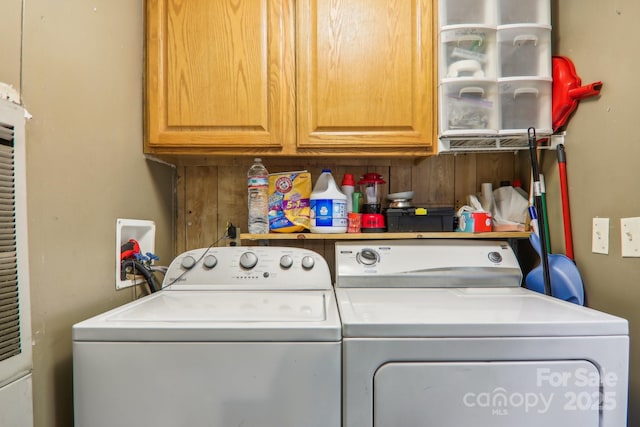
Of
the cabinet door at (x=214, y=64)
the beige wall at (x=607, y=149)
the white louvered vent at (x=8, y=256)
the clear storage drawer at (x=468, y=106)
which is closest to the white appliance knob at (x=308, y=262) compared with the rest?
the cabinet door at (x=214, y=64)

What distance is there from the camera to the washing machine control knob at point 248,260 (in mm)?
1393

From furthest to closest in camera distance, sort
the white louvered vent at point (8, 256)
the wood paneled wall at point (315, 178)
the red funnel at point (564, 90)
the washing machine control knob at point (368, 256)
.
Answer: the wood paneled wall at point (315, 178) < the washing machine control knob at point (368, 256) < the red funnel at point (564, 90) < the white louvered vent at point (8, 256)

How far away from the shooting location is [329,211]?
1.48 m

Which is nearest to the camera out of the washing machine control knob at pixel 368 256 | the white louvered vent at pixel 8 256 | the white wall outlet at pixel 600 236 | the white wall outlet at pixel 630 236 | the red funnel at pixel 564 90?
the white louvered vent at pixel 8 256

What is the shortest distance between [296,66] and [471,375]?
4.01ft

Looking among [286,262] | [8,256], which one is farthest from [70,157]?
[286,262]

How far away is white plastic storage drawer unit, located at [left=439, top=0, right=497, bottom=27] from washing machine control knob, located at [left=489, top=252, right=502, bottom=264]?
0.93m

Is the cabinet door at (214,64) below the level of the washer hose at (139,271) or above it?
above

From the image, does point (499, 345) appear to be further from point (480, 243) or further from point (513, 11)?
point (513, 11)

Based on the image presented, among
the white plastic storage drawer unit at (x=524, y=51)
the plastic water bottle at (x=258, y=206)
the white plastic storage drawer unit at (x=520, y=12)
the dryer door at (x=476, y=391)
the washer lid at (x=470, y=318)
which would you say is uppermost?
the white plastic storage drawer unit at (x=520, y=12)

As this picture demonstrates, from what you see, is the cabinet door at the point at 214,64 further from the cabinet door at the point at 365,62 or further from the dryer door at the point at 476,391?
the dryer door at the point at 476,391

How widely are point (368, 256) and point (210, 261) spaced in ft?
2.11

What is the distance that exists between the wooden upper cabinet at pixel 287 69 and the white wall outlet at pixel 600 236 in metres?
0.70

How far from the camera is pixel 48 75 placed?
0.94 meters
